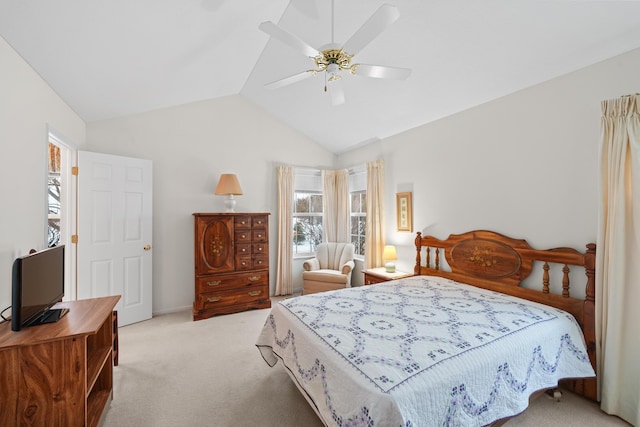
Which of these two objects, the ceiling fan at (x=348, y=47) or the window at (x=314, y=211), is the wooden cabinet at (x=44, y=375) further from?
the window at (x=314, y=211)

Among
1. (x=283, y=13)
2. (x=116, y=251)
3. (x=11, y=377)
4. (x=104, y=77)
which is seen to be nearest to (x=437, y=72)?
(x=283, y=13)

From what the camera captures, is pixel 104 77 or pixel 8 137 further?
pixel 104 77

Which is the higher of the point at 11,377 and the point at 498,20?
the point at 498,20

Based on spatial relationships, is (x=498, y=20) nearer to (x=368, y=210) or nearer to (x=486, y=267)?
(x=486, y=267)

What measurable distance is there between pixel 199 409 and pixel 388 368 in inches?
59.5

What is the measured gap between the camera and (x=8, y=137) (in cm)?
186

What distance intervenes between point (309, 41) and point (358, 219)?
296cm

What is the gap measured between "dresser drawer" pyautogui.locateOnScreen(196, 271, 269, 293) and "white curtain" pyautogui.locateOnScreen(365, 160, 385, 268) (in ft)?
5.25

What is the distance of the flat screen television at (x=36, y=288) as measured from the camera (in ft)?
4.94

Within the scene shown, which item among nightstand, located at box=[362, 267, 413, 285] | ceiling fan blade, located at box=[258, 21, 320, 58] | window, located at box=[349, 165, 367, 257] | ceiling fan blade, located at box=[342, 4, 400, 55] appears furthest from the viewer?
window, located at box=[349, 165, 367, 257]

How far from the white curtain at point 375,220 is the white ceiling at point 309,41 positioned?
2.98ft

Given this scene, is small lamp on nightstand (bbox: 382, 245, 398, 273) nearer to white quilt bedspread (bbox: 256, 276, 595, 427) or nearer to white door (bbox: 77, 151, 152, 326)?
white quilt bedspread (bbox: 256, 276, 595, 427)

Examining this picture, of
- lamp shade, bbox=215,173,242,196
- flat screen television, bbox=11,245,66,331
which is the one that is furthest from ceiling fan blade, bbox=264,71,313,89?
flat screen television, bbox=11,245,66,331

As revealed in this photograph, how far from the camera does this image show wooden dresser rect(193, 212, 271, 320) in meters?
3.79
